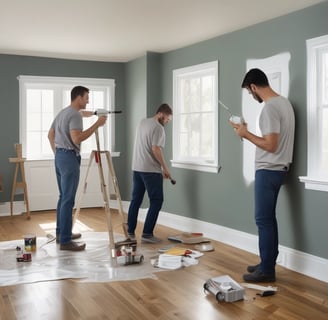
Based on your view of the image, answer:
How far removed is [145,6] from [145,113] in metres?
2.62

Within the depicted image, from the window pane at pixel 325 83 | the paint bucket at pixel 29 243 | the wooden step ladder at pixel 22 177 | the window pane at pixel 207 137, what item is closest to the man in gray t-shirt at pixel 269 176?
the window pane at pixel 325 83

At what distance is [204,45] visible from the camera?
5.76 meters

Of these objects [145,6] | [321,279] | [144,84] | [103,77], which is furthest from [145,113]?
[321,279]

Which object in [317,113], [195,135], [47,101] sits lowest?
[195,135]

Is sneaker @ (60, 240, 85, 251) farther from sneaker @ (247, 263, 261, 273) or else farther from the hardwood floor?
sneaker @ (247, 263, 261, 273)

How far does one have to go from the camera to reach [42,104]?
7359mm

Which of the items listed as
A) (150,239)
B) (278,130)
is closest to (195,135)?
(150,239)

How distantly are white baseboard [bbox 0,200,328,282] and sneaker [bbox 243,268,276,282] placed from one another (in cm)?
43

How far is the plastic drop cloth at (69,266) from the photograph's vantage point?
3.97m

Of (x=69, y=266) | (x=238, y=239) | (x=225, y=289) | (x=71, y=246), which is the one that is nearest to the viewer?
(x=225, y=289)

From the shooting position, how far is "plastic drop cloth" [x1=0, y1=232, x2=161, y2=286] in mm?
3973

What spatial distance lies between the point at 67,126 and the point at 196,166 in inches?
72.2

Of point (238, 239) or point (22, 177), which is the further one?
point (22, 177)

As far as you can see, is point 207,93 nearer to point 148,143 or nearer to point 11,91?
point 148,143
